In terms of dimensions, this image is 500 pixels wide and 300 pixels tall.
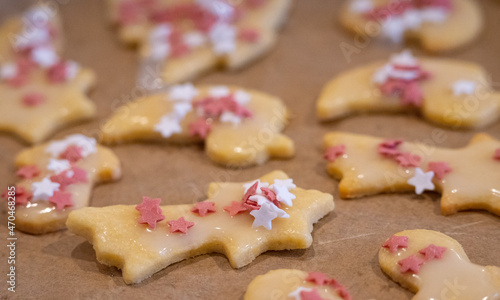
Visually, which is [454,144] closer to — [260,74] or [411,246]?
[411,246]

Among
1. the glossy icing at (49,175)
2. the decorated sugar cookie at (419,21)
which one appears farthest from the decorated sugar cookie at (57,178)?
the decorated sugar cookie at (419,21)

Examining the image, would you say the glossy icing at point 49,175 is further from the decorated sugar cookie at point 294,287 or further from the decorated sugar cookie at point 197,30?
the decorated sugar cookie at point 294,287

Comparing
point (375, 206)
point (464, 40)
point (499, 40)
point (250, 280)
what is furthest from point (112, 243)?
point (499, 40)

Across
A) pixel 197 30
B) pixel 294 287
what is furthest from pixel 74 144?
pixel 294 287

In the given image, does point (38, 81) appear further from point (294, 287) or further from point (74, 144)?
point (294, 287)
